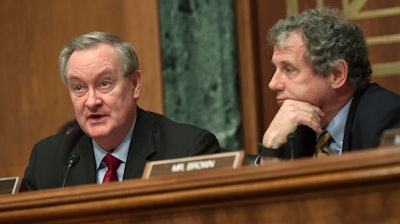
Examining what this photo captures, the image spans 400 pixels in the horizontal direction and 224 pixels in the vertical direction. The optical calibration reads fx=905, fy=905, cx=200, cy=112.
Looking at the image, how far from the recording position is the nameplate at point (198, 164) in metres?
2.42

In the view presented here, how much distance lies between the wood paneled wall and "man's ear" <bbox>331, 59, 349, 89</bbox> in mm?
1868

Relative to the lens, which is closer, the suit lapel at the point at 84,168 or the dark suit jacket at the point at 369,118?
the dark suit jacket at the point at 369,118

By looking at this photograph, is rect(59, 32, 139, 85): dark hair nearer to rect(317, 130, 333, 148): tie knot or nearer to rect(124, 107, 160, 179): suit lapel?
rect(124, 107, 160, 179): suit lapel

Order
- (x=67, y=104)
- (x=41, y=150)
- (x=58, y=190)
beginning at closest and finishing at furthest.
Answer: (x=58, y=190) < (x=41, y=150) < (x=67, y=104)

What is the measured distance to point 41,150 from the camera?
3621 millimetres

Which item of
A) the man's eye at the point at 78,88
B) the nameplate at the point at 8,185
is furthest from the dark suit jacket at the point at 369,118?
the nameplate at the point at 8,185

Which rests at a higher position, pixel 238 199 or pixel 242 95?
pixel 238 199

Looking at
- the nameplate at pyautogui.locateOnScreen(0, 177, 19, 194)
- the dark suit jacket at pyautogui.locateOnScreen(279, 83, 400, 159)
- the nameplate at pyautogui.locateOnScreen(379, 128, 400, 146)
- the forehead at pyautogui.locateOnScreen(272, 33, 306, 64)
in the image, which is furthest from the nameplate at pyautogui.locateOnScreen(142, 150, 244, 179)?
the forehead at pyautogui.locateOnScreen(272, 33, 306, 64)

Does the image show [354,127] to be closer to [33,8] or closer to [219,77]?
[219,77]

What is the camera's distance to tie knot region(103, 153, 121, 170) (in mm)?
3418

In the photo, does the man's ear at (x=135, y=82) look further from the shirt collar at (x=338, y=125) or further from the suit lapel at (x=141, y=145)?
the shirt collar at (x=338, y=125)

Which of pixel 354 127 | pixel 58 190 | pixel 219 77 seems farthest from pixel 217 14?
pixel 58 190

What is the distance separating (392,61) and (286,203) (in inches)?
96.8

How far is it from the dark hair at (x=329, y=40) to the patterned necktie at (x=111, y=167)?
762 mm
